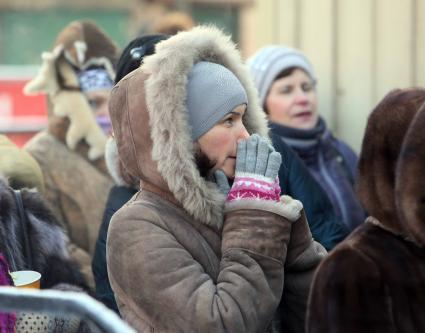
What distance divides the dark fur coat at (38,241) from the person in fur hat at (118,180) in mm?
231

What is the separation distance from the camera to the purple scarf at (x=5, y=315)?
7.48ft

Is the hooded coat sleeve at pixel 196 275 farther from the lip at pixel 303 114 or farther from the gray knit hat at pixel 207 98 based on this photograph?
the lip at pixel 303 114

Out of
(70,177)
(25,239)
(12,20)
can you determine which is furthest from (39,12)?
(25,239)

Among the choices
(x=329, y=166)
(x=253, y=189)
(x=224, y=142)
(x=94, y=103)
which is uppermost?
(x=224, y=142)

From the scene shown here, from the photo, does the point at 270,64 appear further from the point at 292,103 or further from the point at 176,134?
the point at 176,134

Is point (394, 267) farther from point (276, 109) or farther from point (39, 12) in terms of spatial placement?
point (39, 12)

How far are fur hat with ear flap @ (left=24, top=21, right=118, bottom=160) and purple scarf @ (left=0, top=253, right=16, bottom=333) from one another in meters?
2.16

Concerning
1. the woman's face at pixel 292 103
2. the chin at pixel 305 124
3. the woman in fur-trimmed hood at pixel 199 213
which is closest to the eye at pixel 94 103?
the woman's face at pixel 292 103

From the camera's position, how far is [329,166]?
454 centimetres

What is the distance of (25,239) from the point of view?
2.87 m

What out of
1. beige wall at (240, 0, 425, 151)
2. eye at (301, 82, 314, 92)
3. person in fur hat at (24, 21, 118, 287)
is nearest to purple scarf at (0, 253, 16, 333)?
person in fur hat at (24, 21, 118, 287)

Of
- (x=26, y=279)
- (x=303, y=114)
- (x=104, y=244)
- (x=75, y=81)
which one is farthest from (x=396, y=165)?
(x=75, y=81)

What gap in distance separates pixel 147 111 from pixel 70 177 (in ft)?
7.37

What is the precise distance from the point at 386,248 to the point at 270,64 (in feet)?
8.49
